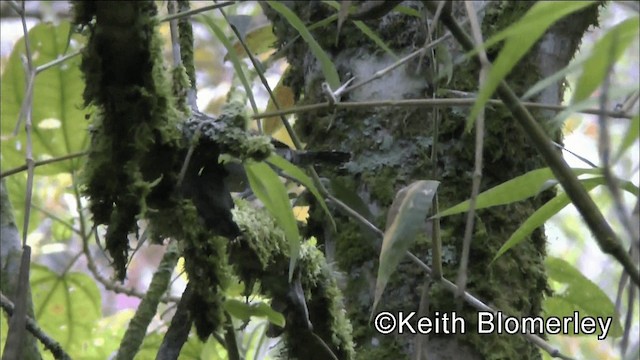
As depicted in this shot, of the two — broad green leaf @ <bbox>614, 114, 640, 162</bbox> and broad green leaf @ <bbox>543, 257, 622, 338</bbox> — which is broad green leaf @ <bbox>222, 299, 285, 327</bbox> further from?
broad green leaf @ <bbox>543, 257, 622, 338</bbox>

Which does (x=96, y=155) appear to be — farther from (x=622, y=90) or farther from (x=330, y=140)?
(x=330, y=140)

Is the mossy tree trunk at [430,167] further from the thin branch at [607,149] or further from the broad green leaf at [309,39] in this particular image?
the thin branch at [607,149]

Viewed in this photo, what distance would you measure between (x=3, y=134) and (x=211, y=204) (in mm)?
764

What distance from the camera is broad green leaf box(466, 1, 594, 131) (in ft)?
1.10

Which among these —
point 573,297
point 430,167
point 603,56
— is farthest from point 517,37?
point 573,297

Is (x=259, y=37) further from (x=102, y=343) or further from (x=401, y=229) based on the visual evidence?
(x=401, y=229)

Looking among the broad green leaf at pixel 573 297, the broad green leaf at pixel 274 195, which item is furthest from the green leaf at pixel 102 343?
the broad green leaf at pixel 274 195

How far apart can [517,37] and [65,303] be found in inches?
39.8

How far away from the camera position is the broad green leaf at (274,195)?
51 cm

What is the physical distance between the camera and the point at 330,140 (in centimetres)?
88

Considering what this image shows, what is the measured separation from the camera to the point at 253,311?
1.83ft

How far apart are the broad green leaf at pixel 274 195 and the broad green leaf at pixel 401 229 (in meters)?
0.07

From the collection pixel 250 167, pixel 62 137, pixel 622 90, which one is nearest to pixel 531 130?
pixel 622 90

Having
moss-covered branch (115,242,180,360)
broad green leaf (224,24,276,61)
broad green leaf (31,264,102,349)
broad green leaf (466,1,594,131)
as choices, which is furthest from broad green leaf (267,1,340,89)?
broad green leaf (31,264,102,349)
